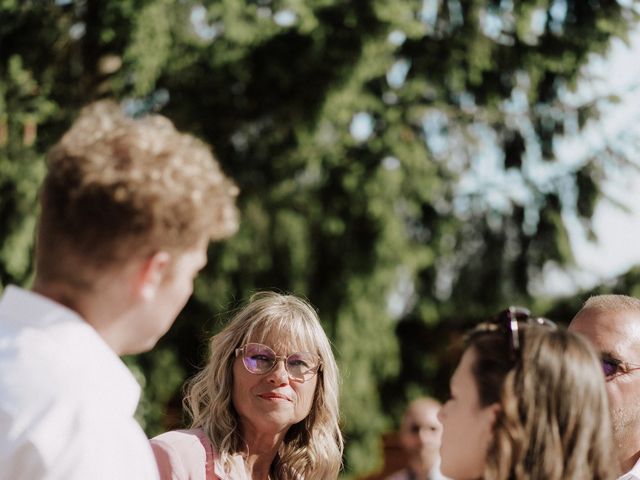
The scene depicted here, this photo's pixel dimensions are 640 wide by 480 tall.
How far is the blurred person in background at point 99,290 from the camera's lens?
5.27 ft

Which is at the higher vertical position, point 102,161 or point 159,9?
point 102,161

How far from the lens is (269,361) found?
140 inches

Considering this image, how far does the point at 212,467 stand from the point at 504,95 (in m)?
9.14

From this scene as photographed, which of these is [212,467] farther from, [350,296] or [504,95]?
[504,95]

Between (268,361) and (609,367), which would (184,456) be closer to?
(268,361)

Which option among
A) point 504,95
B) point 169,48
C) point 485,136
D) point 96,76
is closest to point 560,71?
A: point 504,95

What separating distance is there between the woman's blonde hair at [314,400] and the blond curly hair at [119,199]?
1783 millimetres

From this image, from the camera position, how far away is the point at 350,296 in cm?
1164

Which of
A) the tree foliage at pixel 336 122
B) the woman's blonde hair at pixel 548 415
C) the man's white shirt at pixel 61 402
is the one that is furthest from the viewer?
the tree foliage at pixel 336 122

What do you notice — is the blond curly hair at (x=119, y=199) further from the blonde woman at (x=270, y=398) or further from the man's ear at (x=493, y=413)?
the blonde woman at (x=270, y=398)

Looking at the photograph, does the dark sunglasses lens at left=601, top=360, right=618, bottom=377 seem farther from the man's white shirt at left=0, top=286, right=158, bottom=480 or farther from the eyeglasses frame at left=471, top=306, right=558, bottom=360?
the man's white shirt at left=0, top=286, right=158, bottom=480

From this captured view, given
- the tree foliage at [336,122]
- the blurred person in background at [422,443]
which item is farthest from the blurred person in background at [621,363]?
the tree foliage at [336,122]

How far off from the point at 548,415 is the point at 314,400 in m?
1.76

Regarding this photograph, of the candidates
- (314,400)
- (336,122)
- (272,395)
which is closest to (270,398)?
(272,395)
